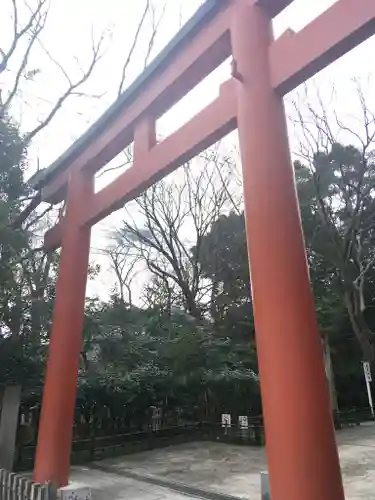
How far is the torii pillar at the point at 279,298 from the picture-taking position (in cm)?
248

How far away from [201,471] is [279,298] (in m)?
6.86

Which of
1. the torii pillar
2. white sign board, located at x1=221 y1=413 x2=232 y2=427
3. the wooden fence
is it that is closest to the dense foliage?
white sign board, located at x1=221 y1=413 x2=232 y2=427

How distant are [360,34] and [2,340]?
705 cm

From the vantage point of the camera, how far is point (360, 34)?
109 inches

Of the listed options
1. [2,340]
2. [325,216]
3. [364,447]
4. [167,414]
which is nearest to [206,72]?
[2,340]

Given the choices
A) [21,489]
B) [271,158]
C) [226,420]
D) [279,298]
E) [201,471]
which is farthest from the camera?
[226,420]

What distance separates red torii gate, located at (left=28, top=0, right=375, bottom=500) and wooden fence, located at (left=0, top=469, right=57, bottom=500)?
2767 millimetres

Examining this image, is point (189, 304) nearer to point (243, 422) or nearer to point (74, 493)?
point (243, 422)

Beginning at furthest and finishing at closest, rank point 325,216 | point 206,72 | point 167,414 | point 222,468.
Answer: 1. point 325,216
2. point 167,414
3. point 222,468
4. point 206,72

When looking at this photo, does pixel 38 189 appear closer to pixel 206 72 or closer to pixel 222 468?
pixel 206 72

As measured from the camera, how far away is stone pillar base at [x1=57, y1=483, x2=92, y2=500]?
447 centimetres

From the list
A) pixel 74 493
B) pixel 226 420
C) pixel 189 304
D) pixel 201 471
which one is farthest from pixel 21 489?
pixel 189 304

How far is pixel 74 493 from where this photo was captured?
183 inches

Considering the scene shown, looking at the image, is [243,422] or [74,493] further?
[243,422]
